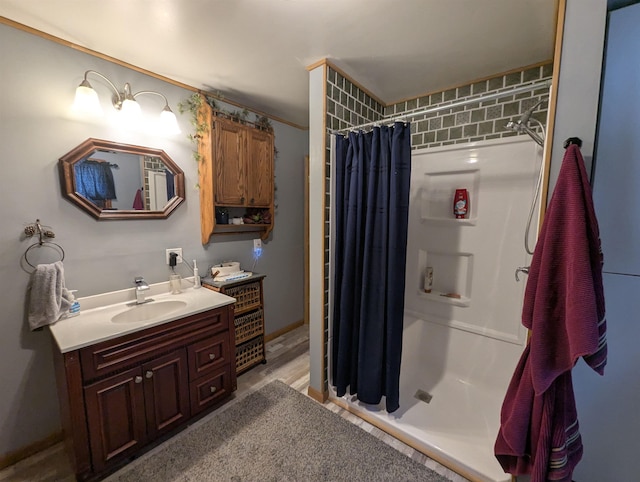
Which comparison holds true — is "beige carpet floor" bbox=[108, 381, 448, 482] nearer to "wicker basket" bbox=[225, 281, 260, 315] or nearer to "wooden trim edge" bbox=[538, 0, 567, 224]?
"wicker basket" bbox=[225, 281, 260, 315]

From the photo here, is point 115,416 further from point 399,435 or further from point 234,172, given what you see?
point 234,172

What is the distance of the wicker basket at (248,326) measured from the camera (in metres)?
2.23

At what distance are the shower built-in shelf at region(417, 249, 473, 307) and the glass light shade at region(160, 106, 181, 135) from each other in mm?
2150

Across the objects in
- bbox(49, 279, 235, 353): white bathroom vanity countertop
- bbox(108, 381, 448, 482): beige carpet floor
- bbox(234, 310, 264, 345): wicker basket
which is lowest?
bbox(108, 381, 448, 482): beige carpet floor

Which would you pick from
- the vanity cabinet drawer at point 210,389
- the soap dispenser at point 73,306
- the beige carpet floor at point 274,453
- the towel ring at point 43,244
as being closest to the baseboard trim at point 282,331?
the vanity cabinet drawer at point 210,389

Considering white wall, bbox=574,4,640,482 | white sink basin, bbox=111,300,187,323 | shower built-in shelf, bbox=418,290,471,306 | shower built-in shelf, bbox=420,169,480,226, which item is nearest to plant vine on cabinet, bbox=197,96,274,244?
white sink basin, bbox=111,300,187,323

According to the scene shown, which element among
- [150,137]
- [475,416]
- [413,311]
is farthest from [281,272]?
[475,416]

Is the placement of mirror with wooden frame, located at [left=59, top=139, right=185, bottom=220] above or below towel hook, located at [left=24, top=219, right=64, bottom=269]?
above

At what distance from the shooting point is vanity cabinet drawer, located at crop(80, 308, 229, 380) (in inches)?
50.9

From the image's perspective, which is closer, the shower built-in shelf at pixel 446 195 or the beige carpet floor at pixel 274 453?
the beige carpet floor at pixel 274 453

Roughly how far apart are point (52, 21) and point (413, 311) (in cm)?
298

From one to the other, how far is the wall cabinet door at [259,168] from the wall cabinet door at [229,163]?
68 millimetres

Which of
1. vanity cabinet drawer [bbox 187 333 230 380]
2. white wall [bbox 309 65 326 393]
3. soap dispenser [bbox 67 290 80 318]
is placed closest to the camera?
soap dispenser [bbox 67 290 80 318]

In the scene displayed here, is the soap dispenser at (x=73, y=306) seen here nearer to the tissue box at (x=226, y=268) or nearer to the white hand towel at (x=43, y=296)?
the white hand towel at (x=43, y=296)
